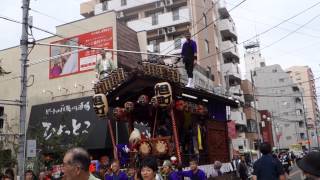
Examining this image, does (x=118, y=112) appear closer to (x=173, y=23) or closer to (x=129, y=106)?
(x=129, y=106)

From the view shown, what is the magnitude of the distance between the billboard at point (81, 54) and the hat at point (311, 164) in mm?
21474

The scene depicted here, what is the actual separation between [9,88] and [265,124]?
39.8m

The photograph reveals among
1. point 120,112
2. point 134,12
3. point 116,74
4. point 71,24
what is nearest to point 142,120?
point 120,112

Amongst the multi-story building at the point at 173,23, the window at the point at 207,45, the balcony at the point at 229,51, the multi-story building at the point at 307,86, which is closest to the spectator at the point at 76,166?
the multi-story building at the point at 173,23

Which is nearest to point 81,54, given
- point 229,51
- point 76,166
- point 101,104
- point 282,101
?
point 101,104

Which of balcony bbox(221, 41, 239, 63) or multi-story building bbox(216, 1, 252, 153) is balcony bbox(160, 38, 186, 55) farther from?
balcony bbox(221, 41, 239, 63)

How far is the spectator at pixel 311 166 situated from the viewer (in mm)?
3182

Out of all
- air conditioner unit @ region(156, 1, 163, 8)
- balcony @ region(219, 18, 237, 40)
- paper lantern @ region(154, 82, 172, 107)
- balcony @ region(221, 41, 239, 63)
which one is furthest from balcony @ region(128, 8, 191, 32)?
paper lantern @ region(154, 82, 172, 107)

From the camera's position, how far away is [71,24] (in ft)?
87.5

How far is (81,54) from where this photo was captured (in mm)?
25328

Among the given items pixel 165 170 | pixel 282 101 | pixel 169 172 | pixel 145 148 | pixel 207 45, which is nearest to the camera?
pixel 169 172

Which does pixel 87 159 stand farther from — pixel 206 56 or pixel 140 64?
pixel 206 56

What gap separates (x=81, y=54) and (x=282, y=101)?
61.9 meters

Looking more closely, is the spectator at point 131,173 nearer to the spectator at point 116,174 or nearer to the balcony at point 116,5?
the spectator at point 116,174
